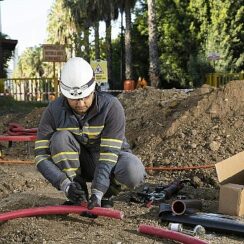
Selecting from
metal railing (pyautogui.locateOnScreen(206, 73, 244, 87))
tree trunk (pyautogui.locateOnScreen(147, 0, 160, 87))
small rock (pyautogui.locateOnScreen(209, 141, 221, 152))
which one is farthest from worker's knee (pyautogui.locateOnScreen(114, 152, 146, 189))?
tree trunk (pyautogui.locateOnScreen(147, 0, 160, 87))

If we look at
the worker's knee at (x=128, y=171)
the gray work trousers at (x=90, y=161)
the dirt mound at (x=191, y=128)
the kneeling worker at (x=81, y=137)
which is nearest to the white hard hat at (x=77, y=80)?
the kneeling worker at (x=81, y=137)

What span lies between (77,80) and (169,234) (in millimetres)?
1338

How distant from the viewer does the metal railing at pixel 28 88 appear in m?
20.7

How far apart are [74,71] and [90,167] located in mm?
822

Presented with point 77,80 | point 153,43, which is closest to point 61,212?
point 77,80

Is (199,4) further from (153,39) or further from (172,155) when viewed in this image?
(172,155)

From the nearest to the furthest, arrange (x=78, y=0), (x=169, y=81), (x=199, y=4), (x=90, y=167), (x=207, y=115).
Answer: (x=90, y=167) < (x=207, y=115) < (x=199, y=4) < (x=169, y=81) < (x=78, y=0)

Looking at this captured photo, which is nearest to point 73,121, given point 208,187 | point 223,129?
point 208,187

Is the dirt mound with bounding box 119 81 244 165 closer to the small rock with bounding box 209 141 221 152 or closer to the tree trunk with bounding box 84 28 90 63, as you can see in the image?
the small rock with bounding box 209 141 221 152

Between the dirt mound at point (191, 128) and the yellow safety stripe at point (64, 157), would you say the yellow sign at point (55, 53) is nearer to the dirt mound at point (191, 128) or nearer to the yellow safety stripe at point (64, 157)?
the dirt mound at point (191, 128)

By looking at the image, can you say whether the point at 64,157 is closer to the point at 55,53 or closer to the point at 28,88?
the point at 55,53

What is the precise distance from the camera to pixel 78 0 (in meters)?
39.0

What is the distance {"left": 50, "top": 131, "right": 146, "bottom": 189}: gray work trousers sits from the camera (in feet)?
14.1

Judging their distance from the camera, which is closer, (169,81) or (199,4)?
(199,4)
